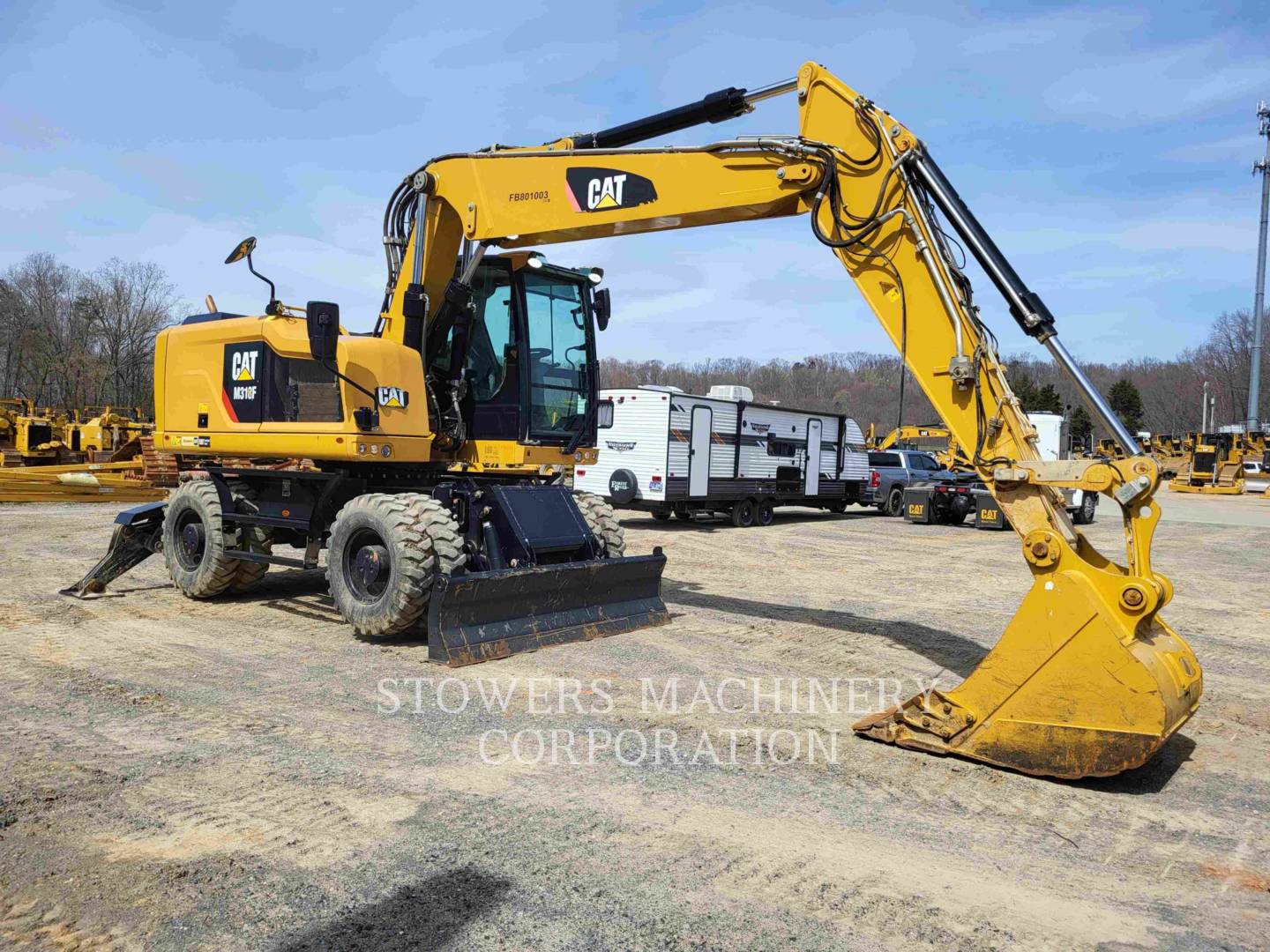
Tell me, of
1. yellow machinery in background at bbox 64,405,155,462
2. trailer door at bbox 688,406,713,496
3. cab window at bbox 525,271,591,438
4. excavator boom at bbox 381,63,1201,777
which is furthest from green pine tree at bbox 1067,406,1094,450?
excavator boom at bbox 381,63,1201,777

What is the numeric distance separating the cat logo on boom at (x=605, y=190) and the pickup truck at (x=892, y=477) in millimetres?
17938

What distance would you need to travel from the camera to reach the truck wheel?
2084 centimetres

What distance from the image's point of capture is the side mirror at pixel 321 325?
739cm

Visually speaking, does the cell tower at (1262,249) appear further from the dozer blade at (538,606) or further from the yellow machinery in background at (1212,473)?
the dozer blade at (538,606)

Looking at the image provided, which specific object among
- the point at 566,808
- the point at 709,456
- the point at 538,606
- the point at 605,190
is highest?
the point at 605,190

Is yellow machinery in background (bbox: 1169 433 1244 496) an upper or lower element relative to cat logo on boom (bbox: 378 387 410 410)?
lower

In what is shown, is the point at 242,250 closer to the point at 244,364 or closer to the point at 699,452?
the point at 244,364

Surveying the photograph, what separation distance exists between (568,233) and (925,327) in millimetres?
3265

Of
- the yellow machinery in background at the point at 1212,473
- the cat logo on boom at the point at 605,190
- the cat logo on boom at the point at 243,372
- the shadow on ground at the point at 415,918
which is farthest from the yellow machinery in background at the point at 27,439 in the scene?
the yellow machinery in background at the point at 1212,473

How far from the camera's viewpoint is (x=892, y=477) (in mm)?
24953

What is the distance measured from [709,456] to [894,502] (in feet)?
25.8

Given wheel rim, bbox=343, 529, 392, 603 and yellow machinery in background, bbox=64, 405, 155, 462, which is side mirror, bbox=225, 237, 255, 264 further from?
yellow machinery in background, bbox=64, 405, 155, 462

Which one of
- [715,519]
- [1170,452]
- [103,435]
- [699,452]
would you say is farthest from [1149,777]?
[1170,452]

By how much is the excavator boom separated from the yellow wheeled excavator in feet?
0.05
